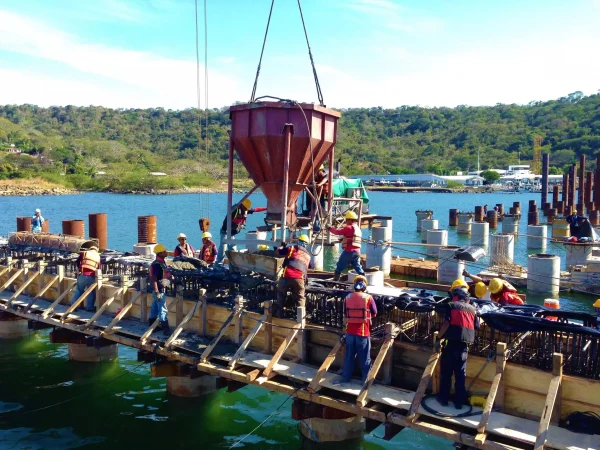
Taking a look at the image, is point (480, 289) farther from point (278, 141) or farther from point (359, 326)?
point (278, 141)

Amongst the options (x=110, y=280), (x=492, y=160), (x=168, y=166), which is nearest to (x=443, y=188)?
(x=492, y=160)

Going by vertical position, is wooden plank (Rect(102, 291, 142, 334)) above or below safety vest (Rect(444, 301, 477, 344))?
below

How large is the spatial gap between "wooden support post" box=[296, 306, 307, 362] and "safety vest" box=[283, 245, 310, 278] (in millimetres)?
759

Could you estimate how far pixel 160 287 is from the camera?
38.6 ft

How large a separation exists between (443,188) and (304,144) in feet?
472

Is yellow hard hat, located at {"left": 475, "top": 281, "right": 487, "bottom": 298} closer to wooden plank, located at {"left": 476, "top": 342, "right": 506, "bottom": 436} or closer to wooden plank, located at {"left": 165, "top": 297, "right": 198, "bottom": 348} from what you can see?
wooden plank, located at {"left": 476, "top": 342, "right": 506, "bottom": 436}

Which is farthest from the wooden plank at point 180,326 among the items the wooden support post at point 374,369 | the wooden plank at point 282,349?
the wooden support post at point 374,369

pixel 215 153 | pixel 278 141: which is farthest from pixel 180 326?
pixel 215 153

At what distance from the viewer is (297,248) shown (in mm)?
10445

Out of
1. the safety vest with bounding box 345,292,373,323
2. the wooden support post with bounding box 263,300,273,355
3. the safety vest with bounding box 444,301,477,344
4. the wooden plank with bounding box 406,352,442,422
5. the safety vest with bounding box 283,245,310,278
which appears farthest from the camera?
the wooden support post with bounding box 263,300,273,355

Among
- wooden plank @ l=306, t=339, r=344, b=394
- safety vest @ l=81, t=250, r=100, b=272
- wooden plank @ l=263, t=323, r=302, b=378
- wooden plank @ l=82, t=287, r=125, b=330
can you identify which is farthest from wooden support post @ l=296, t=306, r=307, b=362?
safety vest @ l=81, t=250, r=100, b=272

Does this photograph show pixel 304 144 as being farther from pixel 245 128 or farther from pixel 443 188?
pixel 443 188

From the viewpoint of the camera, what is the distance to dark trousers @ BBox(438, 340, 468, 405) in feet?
26.0

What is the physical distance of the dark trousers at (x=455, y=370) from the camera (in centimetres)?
793
